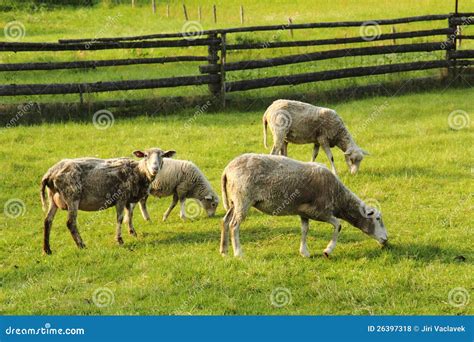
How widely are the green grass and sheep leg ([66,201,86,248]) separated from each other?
0.16m

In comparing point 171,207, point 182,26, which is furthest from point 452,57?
point 182,26

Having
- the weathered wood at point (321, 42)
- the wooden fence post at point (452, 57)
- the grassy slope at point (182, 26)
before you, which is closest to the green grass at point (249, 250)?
the weathered wood at point (321, 42)

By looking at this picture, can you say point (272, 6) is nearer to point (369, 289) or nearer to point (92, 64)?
point (92, 64)

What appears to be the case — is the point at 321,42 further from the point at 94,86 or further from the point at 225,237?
the point at 225,237

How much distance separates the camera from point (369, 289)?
7.60 m

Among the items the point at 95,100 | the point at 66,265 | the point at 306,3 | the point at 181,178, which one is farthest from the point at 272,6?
the point at 66,265

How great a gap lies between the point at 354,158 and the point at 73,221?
5191 millimetres

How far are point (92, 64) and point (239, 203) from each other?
9.78 metres

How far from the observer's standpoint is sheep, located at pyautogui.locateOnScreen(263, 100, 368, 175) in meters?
12.2

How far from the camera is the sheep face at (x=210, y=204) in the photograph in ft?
35.8

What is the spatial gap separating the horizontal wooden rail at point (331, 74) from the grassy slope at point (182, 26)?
341 millimetres

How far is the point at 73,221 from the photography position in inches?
359

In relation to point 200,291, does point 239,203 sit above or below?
above

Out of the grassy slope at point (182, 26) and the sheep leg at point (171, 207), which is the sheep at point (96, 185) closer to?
the sheep leg at point (171, 207)
